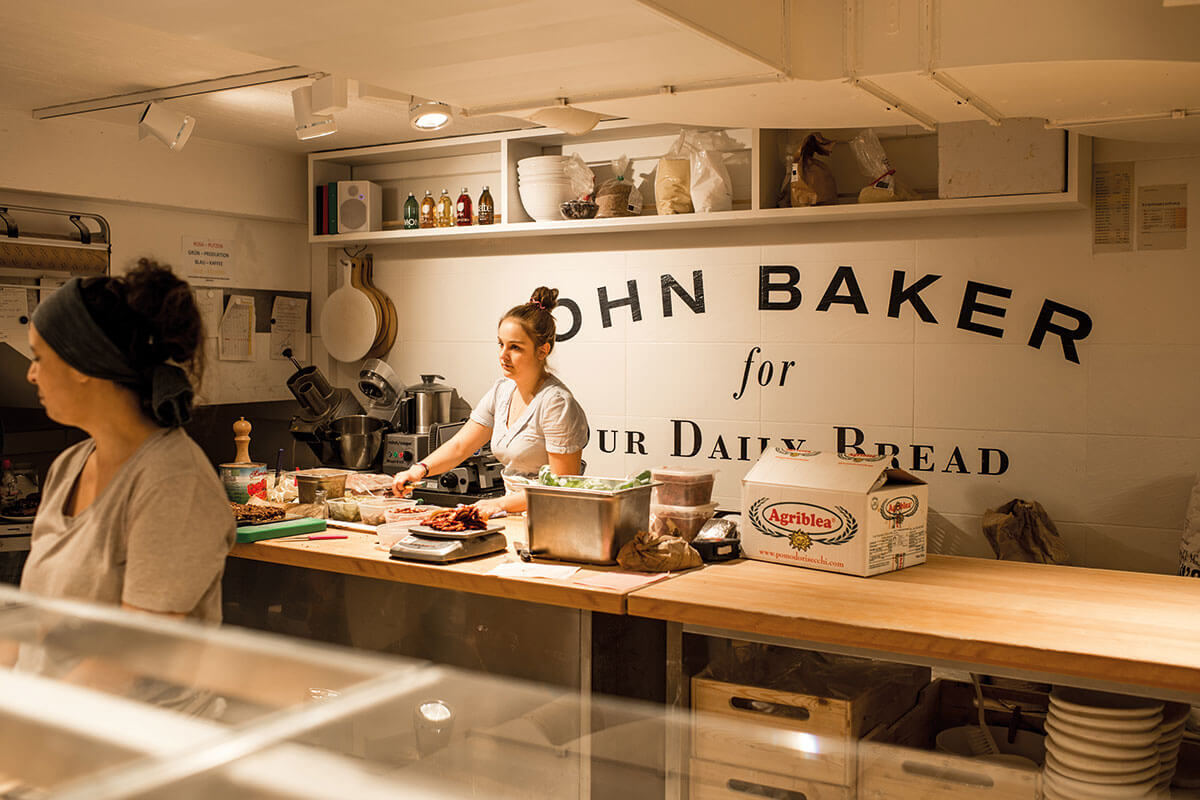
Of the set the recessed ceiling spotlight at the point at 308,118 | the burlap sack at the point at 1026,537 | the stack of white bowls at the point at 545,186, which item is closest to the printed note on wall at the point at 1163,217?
the burlap sack at the point at 1026,537

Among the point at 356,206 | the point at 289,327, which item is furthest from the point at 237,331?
the point at 356,206

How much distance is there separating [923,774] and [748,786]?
0.41m

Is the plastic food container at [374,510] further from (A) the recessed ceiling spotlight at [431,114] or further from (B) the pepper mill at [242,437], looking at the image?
(A) the recessed ceiling spotlight at [431,114]

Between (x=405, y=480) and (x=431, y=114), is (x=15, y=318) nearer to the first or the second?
(x=405, y=480)

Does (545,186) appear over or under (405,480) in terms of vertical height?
over

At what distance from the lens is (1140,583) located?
9.19 ft

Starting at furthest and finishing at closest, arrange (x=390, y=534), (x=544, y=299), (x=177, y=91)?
(x=177, y=91) < (x=544, y=299) < (x=390, y=534)

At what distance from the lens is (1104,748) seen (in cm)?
227

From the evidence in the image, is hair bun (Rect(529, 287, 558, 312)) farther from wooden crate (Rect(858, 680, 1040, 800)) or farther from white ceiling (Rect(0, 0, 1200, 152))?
wooden crate (Rect(858, 680, 1040, 800))

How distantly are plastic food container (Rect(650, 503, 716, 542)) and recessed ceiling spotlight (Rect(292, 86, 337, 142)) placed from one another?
5.69 ft

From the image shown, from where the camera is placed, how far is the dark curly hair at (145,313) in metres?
1.75

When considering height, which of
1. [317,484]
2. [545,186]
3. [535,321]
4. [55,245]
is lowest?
[317,484]

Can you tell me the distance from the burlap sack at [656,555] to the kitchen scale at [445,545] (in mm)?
432

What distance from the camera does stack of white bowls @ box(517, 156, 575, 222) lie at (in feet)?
16.2
